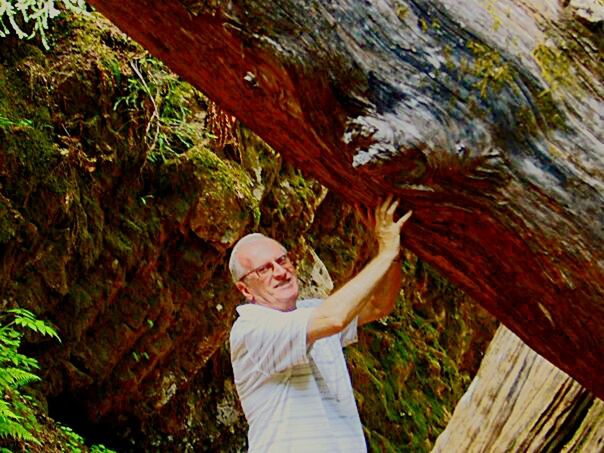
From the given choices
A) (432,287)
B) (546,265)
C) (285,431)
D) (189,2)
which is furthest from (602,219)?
(432,287)

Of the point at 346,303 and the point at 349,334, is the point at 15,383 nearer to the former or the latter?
the point at 349,334

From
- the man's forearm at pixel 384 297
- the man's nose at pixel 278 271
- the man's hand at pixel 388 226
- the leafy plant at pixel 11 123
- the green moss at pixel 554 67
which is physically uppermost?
the green moss at pixel 554 67

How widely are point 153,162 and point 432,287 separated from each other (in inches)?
198

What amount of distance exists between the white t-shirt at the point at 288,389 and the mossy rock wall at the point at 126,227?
8.37 feet

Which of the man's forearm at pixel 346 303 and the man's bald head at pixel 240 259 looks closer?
the man's forearm at pixel 346 303

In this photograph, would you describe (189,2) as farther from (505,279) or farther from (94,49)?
(94,49)

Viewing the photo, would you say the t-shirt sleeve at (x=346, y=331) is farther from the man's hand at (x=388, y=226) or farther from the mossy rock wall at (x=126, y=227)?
the mossy rock wall at (x=126, y=227)

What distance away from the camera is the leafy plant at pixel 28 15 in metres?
5.29

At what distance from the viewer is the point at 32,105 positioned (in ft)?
18.4

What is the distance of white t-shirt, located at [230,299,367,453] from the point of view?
303 centimetres

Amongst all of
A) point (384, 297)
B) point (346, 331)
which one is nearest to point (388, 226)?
point (384, 297)

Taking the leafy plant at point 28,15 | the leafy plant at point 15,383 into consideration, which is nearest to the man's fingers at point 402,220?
the leafy plant at point 15,383

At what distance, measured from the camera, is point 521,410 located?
4492 mm

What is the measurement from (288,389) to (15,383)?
2121 mm
